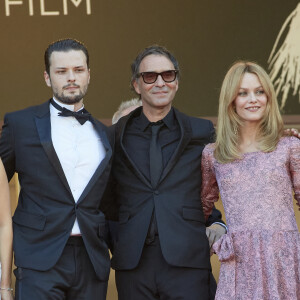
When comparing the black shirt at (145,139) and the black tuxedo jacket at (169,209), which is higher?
the black shirt at (145,139)

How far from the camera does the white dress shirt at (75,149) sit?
141 inches

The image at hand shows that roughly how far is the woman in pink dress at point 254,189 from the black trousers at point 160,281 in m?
0.15

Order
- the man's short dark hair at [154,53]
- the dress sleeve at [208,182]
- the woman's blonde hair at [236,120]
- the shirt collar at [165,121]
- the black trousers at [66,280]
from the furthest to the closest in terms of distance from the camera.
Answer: the man's short dark hair at [154,53] → the shirt collar at [165,121] → the dress sleeve at [208,182] → the woman's blonde hair at [236,120] → the black trousers at [66,280]

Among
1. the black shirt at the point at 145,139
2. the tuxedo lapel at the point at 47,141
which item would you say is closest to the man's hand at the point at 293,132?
the black shirt at the point at 145,139

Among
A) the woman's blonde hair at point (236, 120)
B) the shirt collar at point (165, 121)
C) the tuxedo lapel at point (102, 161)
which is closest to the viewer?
the tuxedo lapel at point (102, 161)

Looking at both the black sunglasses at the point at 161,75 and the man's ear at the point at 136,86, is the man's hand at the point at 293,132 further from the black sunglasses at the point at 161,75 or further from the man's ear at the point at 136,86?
the man's ear at the point at 136,86

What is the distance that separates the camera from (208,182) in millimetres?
3793

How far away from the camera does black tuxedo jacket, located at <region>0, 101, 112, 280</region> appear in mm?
3516

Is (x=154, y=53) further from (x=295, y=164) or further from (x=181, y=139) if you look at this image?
(x=295, y=164)

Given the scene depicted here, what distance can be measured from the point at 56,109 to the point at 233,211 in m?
0.90

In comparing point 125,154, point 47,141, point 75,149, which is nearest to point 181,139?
point 125,154

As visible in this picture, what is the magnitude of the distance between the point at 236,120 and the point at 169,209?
1.63 feet

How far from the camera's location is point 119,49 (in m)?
6.39

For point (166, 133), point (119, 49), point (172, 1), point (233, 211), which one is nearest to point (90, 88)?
point (119, 49)
